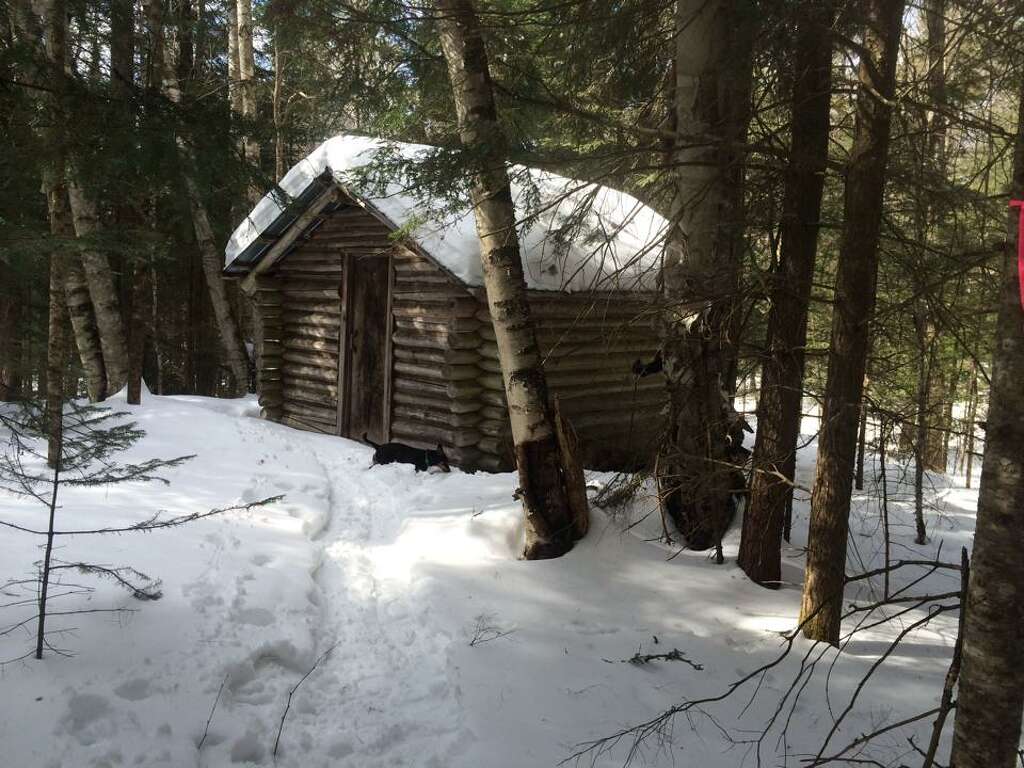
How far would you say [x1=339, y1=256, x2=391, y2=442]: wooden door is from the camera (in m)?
11.1

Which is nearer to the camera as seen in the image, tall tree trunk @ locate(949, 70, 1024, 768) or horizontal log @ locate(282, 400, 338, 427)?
tall tree trunk @ locate(949, 70, 1024, 768)

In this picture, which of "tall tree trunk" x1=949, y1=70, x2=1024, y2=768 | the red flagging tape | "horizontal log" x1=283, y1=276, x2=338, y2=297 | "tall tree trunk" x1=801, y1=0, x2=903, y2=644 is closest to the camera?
the red flagging tape

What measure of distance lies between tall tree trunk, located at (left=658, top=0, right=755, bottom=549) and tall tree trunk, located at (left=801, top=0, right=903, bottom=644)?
634 mm

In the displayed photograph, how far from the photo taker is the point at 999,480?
2076mm

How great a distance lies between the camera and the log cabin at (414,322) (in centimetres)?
943

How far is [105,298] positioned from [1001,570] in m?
12.3

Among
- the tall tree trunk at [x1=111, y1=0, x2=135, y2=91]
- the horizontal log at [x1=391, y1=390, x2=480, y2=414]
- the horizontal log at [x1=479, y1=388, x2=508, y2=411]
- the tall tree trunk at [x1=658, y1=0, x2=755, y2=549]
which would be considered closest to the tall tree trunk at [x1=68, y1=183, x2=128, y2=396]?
the horizontal log at [x1=391, y1=390, x2=480, y2=414]

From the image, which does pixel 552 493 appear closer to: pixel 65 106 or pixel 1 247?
pixel 65 106

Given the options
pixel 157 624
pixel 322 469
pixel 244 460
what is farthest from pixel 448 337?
pixel 157 624

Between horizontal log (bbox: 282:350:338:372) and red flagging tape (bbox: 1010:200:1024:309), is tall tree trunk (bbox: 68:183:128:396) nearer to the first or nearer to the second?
horizontal log (bbox: 282:350:338:372)

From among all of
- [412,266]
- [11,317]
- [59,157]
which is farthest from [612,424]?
[11,317]

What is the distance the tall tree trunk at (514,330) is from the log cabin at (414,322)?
2.52m

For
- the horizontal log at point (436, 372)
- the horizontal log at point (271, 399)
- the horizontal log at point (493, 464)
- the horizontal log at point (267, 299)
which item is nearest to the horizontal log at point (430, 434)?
the horizontal log at point (493, 464)

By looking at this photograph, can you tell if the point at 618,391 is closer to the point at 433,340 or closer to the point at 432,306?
the point at 433,340
